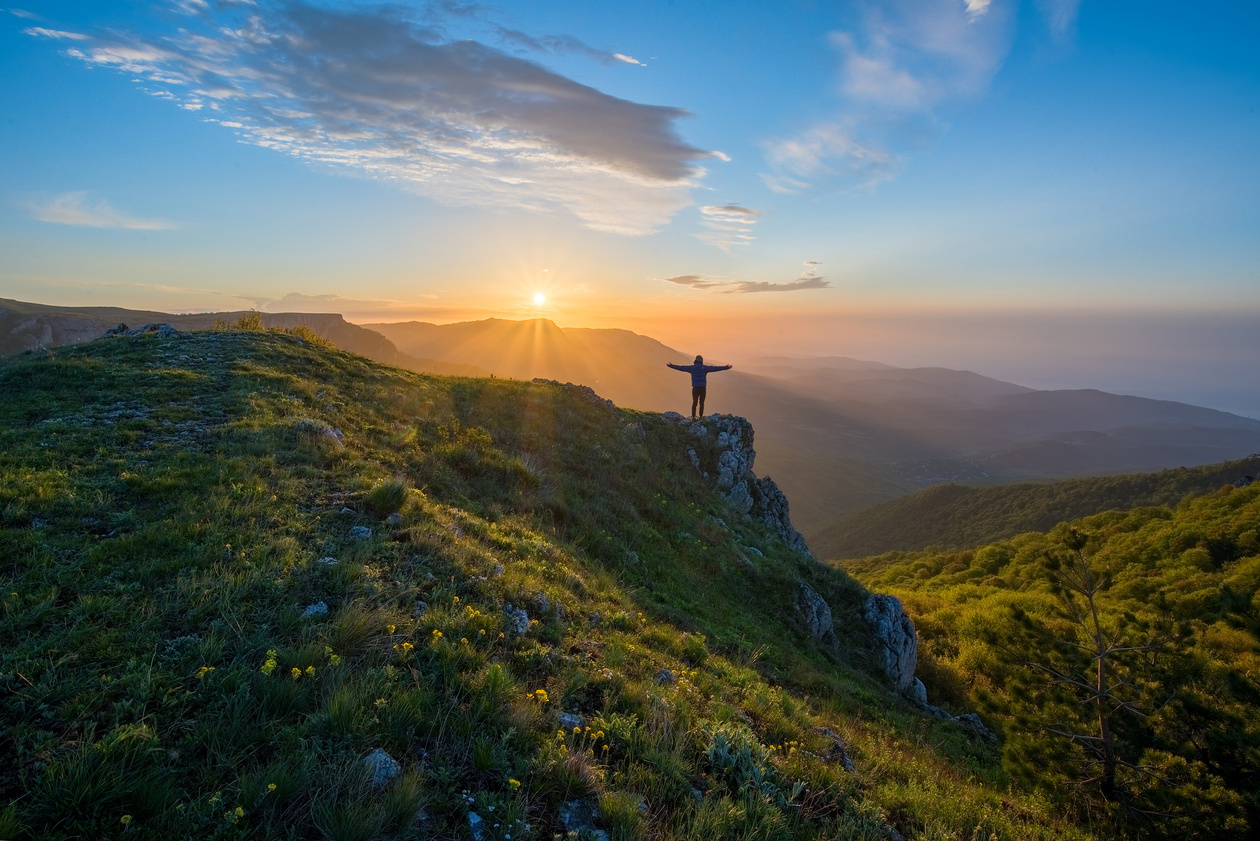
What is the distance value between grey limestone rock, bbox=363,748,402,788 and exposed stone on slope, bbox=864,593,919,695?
16315 mm

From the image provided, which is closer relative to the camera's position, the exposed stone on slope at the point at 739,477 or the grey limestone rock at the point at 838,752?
the grey limestone rock at the point at 838,752

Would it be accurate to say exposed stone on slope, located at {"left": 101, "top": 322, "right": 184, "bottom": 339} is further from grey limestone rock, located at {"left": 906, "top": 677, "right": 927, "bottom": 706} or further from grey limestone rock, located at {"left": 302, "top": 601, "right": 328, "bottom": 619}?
grey limestone rock, located at {"left": 906, "top": 677, "right": 927, "bottom": 706}

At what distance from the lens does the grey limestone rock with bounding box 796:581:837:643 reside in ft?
50.3

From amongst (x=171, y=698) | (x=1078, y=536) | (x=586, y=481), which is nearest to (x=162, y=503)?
(x=171, y=698)

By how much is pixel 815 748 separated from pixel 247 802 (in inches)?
231

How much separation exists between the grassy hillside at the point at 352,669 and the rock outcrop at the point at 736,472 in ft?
41.6

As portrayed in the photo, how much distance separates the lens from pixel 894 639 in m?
17.0

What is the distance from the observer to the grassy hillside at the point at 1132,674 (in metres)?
9.55

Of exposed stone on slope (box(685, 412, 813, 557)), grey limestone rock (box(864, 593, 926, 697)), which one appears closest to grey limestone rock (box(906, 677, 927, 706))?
grey limestone rock (box(864, 593, 926, 697))

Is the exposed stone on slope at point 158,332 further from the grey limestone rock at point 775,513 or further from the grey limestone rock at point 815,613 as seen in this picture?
the grey limestone rock at point 775,513

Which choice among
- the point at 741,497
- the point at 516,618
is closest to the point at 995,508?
the point at 741,497

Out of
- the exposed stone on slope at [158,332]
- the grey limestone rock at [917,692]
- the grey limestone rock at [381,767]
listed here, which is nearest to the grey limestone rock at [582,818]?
the grey limestone rock at [381,767]

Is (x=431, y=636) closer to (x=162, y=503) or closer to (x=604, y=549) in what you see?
(x=162, y=503)

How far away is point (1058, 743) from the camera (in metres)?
11.4
